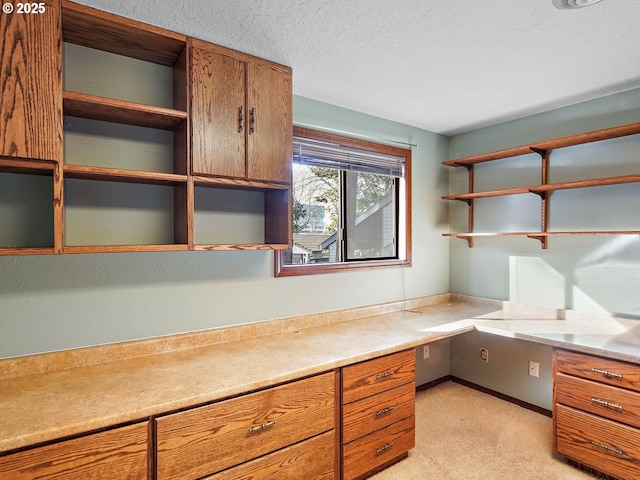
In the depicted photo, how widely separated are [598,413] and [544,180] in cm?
158

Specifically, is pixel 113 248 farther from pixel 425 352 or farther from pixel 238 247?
pixel 425 352

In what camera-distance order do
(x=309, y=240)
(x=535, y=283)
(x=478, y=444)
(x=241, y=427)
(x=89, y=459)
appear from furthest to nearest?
(x=535, y=283) → (x=309, y=240) → (x=478, y=444) → (x=241, y=427) → (x=89, y=459)

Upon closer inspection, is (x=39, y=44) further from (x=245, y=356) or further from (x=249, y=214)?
(x=245, y=356)

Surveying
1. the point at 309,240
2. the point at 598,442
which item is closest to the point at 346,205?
the point at 309,240

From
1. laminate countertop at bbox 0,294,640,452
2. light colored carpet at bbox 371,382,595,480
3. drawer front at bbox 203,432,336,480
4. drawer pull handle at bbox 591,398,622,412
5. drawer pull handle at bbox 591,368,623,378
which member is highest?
laminate countertop at bbox 0,294,640,452

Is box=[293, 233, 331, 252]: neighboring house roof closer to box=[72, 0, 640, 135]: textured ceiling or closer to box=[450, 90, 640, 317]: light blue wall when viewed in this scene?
box=[72, 0, 640, 135]: textured ceiling

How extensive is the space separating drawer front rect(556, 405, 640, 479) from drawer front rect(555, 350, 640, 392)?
222mm

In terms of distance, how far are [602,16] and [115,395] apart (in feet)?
8.28

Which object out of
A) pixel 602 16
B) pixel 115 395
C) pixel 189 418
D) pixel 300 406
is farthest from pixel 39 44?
pixel 602 16

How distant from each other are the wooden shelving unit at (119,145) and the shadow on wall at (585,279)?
2.03 meters

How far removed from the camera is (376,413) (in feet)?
6.58

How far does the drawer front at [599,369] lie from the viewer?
1.90 metres

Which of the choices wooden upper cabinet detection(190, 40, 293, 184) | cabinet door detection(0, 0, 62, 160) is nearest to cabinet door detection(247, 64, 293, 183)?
wooden upper cabinet detection(190, 40, 293, 184)

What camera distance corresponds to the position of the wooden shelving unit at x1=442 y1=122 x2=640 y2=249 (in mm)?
2236
